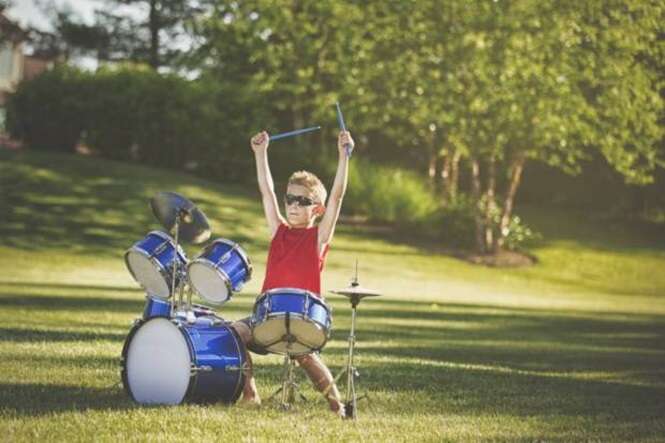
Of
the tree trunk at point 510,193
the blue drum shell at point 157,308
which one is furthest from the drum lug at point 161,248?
the tree trunk at point 510,193

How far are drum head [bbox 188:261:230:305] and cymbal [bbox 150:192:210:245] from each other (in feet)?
1.55

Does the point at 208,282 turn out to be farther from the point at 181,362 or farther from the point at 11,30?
the point at 11,30

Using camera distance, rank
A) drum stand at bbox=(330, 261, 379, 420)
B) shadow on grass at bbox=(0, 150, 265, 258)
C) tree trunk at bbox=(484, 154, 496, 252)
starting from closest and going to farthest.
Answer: drum stand at bbox=(330, 261, 379, 420), shadow on grass at bbox=(0, 150, 265, 258), tree trunk at bbox=(484, 154, 496, 252)

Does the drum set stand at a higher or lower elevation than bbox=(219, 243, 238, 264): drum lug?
lower

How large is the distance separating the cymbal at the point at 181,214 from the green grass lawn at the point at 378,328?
Answer: 1235 millimetres

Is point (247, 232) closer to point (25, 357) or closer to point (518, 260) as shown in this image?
point (518, 260)

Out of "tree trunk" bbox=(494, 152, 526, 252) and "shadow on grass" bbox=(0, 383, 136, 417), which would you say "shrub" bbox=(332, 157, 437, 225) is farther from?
"shadow on grass" bbox=(0, 383, 136, 417)

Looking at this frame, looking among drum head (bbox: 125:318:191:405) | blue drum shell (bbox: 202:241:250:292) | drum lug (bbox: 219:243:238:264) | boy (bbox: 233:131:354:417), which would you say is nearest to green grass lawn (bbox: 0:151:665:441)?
drum head (bbox: 125:318:191:405)

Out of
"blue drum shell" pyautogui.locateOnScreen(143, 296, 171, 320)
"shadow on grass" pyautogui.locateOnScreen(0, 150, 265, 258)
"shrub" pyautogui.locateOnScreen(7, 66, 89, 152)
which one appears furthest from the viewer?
"shrub" pyautogui.locateOnScreen(7, 66, 89, 152)

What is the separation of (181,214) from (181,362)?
108 centimetres

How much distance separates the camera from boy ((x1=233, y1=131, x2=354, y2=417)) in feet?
26.5

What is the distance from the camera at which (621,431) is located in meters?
8.32

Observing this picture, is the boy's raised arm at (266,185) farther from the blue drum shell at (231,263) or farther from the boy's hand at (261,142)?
the blue drum shell at (231,263)

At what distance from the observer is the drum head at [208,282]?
804 centimetres
